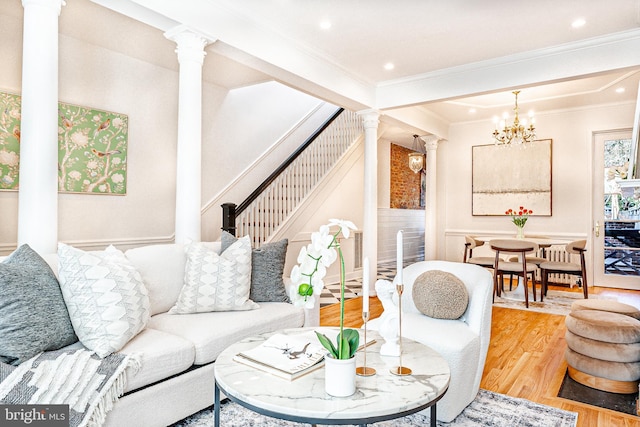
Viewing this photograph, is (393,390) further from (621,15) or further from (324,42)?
(621,15)

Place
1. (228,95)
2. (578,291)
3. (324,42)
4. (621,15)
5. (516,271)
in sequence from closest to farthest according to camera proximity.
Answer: (621,15), (324,42), (516,271), (228,95), (578,291)

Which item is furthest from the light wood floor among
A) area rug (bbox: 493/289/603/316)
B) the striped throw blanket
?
the striped throw blanket

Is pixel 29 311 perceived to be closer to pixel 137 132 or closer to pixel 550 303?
pixel 137 132

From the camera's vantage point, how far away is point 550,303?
16.6 ft

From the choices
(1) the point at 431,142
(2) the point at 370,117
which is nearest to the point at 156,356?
(2) the point at 370,117

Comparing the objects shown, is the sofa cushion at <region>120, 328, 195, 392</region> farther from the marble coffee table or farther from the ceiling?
the ceiling

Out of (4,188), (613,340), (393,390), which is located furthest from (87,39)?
(613,340)

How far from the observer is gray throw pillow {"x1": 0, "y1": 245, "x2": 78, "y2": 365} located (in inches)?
64.9

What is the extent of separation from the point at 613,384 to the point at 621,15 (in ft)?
9.28

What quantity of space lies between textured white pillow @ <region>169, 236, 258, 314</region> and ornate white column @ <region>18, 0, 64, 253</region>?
0.82m

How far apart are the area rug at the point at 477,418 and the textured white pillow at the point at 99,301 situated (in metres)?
0.57

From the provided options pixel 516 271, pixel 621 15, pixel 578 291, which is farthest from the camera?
pixel 578 291

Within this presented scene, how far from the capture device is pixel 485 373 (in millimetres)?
2797

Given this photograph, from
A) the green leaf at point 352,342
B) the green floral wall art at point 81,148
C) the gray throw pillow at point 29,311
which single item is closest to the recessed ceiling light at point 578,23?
the green leaf at point 352,342
